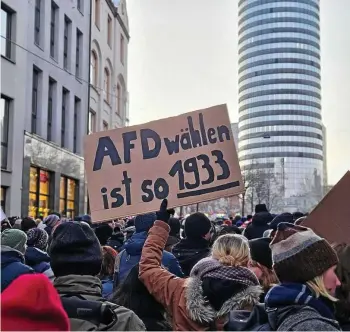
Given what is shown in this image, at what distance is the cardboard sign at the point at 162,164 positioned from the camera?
5.41 meters

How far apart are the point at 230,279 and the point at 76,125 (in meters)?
27.1

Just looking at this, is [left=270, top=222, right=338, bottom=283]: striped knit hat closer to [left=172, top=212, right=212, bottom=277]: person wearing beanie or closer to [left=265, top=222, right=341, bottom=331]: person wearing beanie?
[left=265, top=222, right=341, bottom=331]: person wearing beanie

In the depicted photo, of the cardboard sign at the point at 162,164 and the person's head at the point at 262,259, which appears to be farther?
the cardboard sign at the point at 162,164

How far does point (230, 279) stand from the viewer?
321cm

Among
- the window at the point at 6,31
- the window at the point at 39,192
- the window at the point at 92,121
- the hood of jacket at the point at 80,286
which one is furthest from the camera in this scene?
the window at the point at 92,121

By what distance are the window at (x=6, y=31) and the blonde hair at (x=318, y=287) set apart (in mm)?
19214

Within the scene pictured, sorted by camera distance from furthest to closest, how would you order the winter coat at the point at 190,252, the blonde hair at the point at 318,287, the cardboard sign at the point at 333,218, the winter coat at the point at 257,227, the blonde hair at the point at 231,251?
the winter coat at the point at 257,227 → the winter coat at the point at 190,252 → the cardboard sign at the point at 333,218 → the blonde hair at the point at 231,251 → the blonde hair at the point at 318,287

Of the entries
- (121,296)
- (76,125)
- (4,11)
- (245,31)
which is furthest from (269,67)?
(121,296)

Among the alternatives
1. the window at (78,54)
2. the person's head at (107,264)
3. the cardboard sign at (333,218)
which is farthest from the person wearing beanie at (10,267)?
the window at (78,54)

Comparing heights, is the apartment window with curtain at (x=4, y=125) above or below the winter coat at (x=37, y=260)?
above

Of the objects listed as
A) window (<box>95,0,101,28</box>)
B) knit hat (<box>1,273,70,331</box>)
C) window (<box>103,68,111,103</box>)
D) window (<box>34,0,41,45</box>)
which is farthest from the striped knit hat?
window (<box>103,68,111,103</box>)

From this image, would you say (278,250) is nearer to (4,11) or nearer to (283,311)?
(283,311)

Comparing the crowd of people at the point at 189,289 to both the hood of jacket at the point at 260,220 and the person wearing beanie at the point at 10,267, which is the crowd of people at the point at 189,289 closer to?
the person wearing beanie at the point at 10,267

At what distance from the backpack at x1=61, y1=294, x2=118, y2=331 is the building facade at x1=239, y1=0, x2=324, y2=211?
117 m
